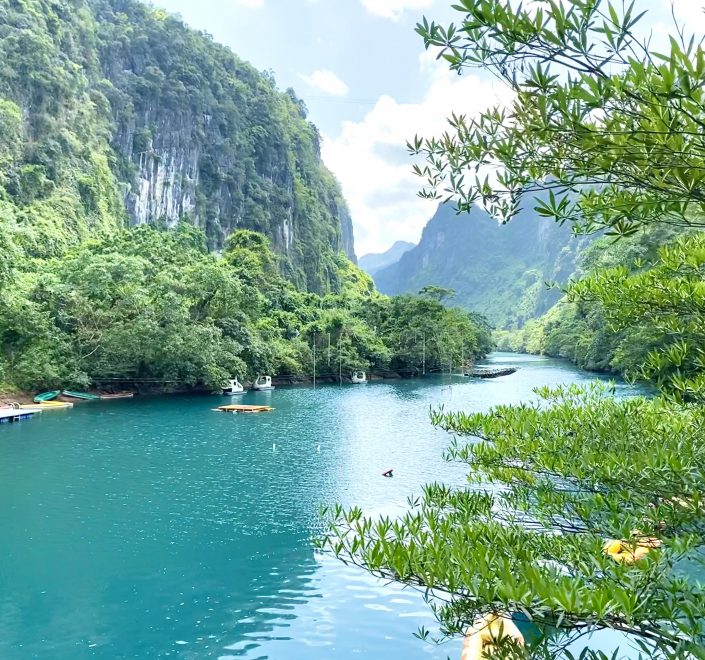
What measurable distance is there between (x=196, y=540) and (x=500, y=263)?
165m

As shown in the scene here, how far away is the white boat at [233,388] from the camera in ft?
98.0

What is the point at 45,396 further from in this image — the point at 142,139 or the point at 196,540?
the point at 142,139

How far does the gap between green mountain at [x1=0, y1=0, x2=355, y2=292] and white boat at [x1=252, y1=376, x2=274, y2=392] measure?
14293 mm

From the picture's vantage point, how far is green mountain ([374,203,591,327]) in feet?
415

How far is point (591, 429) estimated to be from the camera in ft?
10.5

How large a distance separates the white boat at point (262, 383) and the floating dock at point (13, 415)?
13.5 meters

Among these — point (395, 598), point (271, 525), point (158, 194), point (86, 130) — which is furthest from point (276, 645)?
point (158, 194)

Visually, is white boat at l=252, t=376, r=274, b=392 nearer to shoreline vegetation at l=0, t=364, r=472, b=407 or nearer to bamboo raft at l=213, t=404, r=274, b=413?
shoreline vegetation at l=0, t=364, r=472, b=407

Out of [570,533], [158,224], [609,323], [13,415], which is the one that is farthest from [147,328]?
[158,224]

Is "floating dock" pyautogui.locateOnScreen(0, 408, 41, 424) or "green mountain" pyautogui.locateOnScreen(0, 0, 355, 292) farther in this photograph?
"green mountain" pyautogui.locateOnScreen(0, 0, 355, 292)

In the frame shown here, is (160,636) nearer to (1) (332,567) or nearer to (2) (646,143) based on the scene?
(1) (332,567)

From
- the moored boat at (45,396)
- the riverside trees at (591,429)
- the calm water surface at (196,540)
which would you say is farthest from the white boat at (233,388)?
the riverside trees at (591,429)

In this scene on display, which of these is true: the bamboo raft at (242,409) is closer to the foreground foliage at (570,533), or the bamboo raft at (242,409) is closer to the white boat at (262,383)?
the white boat at (262,383)

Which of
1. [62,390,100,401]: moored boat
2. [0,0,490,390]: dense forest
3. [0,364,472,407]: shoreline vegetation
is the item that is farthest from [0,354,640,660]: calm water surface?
[0,0,490,390]: dense forest
